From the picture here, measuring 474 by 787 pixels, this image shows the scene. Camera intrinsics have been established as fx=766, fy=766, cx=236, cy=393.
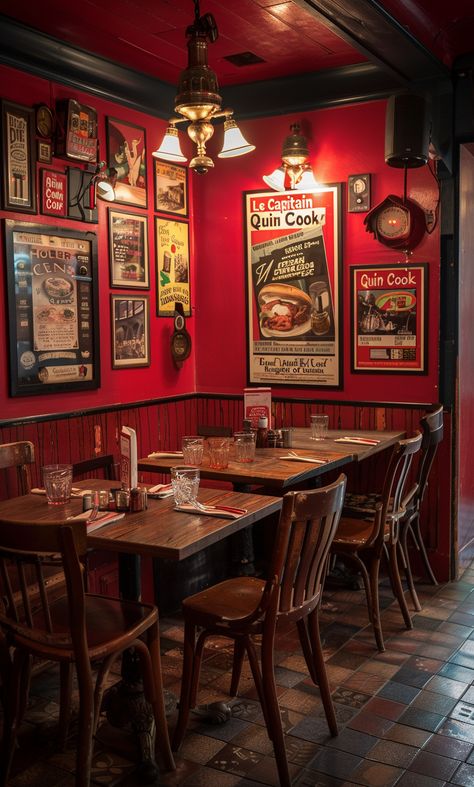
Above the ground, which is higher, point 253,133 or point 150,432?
point 253,133

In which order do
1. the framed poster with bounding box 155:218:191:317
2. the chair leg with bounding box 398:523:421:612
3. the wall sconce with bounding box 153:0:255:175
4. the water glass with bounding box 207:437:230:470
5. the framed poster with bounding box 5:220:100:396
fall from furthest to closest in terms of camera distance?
1. the framed poster with bounding box 155:218:191:317
2. the chair leg with bounding box 398:523:421:612
3. the framed poster with bounding box 5:220:100:396
4. the water glass with bounding box 207:437:230:470
5. the wall sconce with bounding box 153:0:255:175

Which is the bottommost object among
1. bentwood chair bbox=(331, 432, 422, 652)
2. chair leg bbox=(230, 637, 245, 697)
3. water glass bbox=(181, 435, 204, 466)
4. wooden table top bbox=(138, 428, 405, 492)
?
chair leg bbox=(230, 637, 245, 697)

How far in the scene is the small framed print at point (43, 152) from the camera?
13.7 ft

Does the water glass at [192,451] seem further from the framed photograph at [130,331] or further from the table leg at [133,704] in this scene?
the framed photograph at [130,331]

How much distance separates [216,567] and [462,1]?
11.2 feet

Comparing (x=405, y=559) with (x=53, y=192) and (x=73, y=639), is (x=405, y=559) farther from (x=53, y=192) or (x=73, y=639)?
(x=53, y=192)

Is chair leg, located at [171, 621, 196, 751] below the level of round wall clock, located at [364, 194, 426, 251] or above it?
below

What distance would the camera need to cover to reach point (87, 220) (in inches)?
178

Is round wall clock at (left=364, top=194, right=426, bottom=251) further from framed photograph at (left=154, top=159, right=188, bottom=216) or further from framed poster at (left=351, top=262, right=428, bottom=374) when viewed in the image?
framed photograph at (left=154, top=159, right=188, bottom=216)

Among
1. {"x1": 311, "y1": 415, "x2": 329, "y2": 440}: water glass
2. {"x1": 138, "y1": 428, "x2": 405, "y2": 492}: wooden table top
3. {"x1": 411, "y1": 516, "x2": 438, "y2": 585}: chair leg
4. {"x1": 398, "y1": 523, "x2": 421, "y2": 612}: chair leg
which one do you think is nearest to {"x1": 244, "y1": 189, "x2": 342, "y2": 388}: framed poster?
{"x1": 311, "y1": 415, "x2": 329, "y2": 440}: water glass

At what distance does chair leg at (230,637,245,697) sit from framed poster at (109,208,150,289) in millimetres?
2443

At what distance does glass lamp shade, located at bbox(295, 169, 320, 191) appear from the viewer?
5109mm

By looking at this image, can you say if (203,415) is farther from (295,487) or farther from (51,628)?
(51,628)

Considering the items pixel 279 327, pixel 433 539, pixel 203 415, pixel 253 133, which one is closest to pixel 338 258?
pixel 279 327
